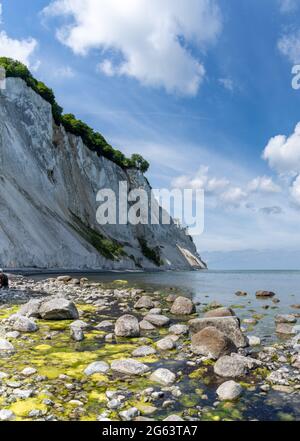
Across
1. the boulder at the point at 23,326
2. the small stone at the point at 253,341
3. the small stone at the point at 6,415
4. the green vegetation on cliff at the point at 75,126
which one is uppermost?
the green vegetation on cliff at the point at 75,126

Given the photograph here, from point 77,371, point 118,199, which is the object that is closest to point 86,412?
point 77,371

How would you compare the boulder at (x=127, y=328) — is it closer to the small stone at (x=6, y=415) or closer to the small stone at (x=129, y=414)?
the small stone at (x=129, y=414)

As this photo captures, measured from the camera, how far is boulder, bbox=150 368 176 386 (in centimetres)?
752

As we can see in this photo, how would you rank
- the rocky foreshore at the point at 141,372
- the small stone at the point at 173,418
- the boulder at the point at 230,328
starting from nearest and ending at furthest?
1. the small stone at the point at 173,418
2. the rocky foreshore at the point at 141,372
3. the boulder at the point at 230,328

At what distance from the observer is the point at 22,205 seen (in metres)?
52.3

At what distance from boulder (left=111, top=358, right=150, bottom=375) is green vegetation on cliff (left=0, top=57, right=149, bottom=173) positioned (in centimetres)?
6941

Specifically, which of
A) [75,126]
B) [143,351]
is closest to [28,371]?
[143,351]

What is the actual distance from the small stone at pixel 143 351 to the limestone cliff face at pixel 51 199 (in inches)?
1455

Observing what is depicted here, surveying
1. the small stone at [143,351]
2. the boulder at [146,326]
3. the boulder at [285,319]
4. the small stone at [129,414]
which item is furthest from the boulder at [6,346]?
the boulder at [285,319]

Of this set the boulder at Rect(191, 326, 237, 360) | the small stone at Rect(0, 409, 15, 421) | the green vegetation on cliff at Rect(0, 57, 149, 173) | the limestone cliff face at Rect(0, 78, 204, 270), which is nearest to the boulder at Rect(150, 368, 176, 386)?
the boulder at Rect(191, 326, 237, 360)

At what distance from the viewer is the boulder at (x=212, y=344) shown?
9409 mm

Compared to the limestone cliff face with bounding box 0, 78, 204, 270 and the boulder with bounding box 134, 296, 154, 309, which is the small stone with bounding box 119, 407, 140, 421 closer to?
the boulder with bounding box 134, 296, 154, 309

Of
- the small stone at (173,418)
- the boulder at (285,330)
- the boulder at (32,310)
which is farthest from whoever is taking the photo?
the boulder at (32,310)
